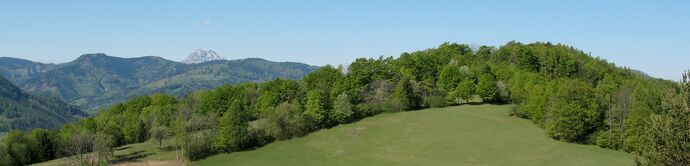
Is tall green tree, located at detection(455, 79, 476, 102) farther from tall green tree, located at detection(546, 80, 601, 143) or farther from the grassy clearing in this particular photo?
the grassy clearing

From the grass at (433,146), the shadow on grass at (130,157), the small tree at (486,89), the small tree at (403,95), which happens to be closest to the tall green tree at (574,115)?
the grass at (433,146)

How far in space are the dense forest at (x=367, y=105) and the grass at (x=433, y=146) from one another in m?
3.46

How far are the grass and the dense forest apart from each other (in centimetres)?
346

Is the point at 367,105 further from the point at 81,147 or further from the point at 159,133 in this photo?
the point at 81,147

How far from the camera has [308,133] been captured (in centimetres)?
11194

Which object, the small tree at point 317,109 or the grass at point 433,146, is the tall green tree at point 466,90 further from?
the small tree at point 317,109

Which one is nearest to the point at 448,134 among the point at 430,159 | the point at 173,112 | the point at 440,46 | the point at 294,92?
the point at 430,159

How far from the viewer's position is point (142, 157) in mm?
101438

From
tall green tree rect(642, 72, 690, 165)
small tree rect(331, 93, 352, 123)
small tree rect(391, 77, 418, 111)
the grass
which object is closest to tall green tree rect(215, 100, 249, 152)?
the grass

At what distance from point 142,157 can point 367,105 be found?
152 feet

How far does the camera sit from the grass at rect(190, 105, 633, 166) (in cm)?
8269

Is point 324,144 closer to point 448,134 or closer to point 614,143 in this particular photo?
point 448,134

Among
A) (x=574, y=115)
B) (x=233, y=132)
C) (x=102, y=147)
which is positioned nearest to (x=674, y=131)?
(x=574, y=115)

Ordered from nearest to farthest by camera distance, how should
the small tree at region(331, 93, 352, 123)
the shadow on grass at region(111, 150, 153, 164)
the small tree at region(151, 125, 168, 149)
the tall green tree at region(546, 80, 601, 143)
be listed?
the tall green tree at region(546, 80, 601, 143) → the shadow on grass at region(111, 150, 153, 164) → the small tree at region(151, 125, 168, 149) → the small tree at region(331, 93, 352, 123)
